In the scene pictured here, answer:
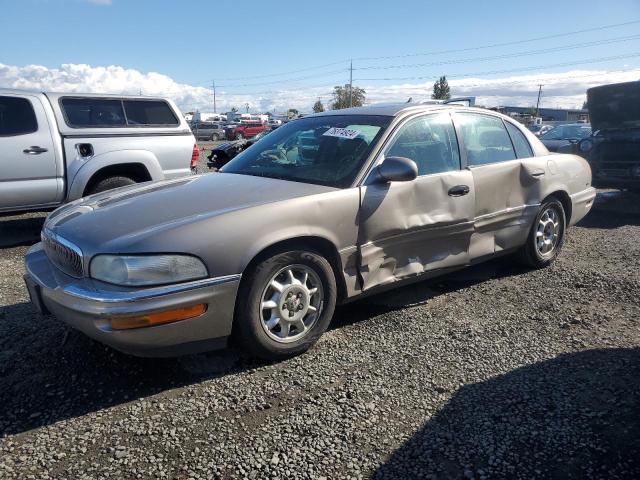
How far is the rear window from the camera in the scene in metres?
6.32

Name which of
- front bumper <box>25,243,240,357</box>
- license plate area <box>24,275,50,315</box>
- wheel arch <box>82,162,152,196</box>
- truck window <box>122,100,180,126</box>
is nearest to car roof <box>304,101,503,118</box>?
front bumper <box>25,243,240,357</box>

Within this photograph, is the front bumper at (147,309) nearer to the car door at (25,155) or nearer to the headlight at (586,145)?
the car door at (25,155)

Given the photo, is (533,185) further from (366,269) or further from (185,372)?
(185,372)

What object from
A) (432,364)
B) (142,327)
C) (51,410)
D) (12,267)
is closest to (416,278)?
(432,364)

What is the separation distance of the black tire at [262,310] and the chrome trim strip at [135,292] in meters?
0.19

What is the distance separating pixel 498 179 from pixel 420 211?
1.05m

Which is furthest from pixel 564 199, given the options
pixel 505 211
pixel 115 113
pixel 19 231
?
pixel 19 231

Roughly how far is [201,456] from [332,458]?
60 cm

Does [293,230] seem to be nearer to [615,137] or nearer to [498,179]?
[498,179]

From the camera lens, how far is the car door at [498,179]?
4.20 meters

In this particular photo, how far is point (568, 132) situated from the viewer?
1291 cm

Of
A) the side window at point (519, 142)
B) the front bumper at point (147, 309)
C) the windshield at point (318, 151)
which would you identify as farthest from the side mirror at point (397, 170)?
the side window at point (519, 142)

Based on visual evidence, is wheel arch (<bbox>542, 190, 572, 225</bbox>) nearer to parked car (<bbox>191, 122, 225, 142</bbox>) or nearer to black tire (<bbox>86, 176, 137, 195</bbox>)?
black tire (<bbox>86, 176, 137, 195</bbox>)

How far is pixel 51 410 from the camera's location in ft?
8.70
